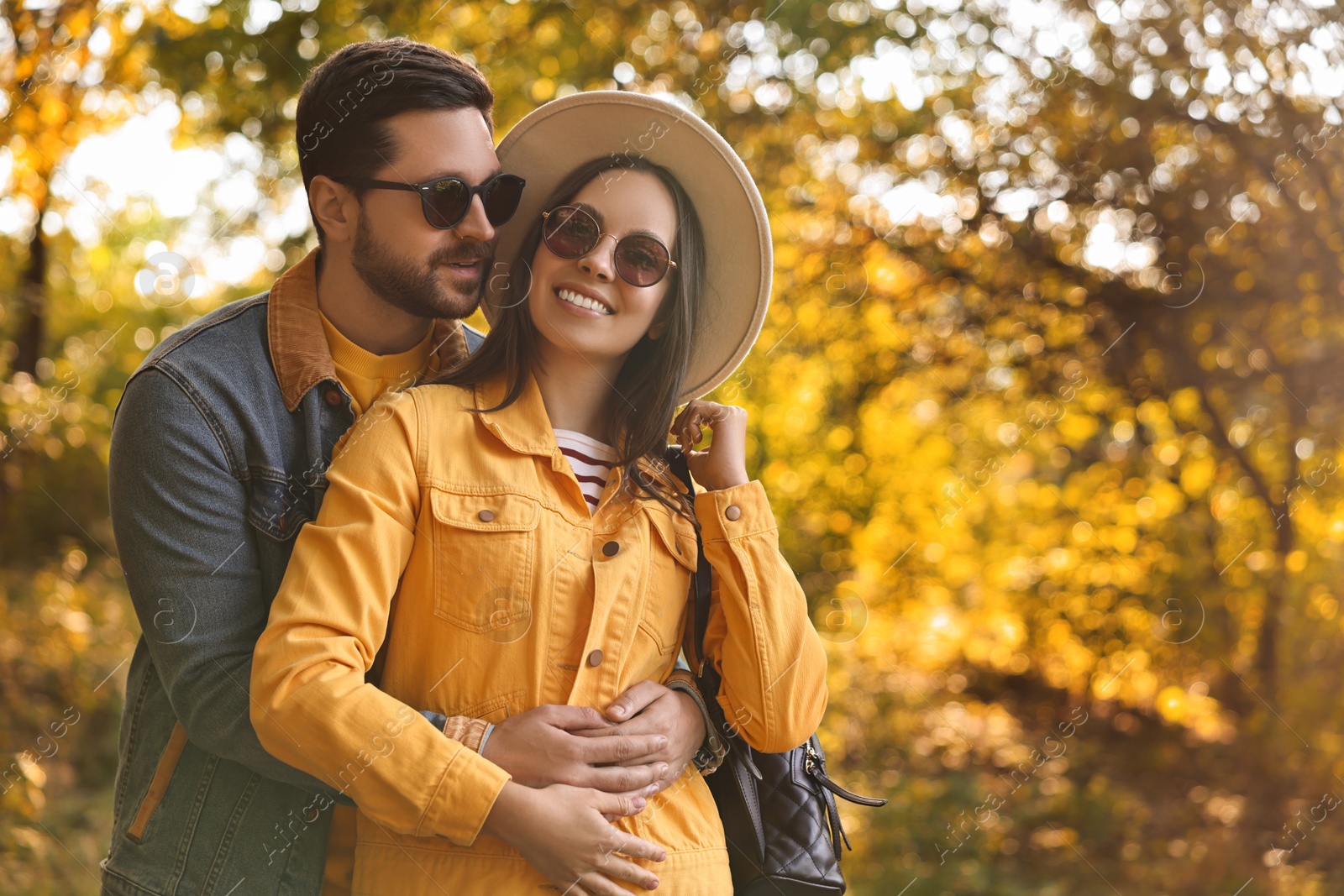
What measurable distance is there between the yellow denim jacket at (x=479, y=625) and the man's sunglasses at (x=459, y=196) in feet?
1.15

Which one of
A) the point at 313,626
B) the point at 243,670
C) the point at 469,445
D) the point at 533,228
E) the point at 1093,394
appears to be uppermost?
the point at 533,228

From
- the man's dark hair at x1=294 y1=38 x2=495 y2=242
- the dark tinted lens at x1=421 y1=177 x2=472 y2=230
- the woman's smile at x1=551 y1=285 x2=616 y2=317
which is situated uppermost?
the man's dark hair at x1=294 y1=38 x2=495 y2=242

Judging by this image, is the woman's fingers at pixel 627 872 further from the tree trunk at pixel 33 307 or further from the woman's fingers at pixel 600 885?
the tree trunk at pixel 33 307

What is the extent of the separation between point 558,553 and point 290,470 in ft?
1.73

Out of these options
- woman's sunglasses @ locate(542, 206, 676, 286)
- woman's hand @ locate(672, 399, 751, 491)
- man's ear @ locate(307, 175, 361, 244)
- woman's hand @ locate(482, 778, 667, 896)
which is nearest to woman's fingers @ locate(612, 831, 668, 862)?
woman's hand @ locate(482, 778, 667, 896)

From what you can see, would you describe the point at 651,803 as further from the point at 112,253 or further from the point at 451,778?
the point at 112,253

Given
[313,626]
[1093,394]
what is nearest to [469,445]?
[313,626]

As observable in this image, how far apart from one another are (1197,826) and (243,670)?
4.88 metres

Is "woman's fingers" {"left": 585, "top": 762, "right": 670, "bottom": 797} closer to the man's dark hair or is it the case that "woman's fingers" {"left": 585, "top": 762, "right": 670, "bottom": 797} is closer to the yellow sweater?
the yellow sweater

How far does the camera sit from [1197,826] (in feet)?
16.7

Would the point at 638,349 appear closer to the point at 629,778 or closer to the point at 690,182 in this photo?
the point at 690,182

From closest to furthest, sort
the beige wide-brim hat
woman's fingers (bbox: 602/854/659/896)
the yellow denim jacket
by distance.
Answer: the yellow denim jacket, woman's fingers (bbox: 602/854/659/896), the beige wide-brim hat

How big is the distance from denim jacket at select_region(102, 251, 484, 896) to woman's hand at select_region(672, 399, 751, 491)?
629 millimetres

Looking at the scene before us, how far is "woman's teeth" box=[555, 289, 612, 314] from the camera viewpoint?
72.4 inches
